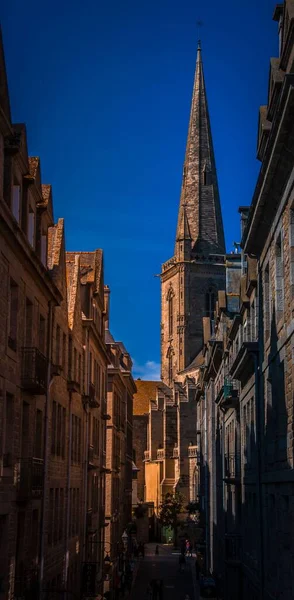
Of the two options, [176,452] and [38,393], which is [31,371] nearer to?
[38,393]

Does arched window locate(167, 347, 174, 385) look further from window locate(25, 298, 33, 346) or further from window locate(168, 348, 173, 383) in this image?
window locate(25, 298, 33, 346)

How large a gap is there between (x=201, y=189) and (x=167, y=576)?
67.3 metres

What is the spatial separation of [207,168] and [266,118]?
9523 cm

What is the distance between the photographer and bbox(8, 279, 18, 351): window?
723 inches

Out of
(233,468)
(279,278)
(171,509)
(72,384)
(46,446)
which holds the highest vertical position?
(279,278)

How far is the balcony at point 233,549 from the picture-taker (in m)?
27.5

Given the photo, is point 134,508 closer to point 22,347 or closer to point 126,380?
point 126,380

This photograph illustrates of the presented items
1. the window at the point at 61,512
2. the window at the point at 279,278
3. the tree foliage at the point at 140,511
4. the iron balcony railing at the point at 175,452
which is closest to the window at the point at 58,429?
the window at the point at 61,512

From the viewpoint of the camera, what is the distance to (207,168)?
112 meters

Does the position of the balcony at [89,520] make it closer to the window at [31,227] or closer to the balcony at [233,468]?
the balcony at [233,468]

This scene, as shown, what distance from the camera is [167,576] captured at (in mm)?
52219

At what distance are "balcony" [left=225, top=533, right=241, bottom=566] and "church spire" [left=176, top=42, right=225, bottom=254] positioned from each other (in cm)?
8009

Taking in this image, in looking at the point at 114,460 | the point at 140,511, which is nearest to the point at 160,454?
the point at 140,511

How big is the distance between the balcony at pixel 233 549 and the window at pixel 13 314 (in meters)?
12.6
